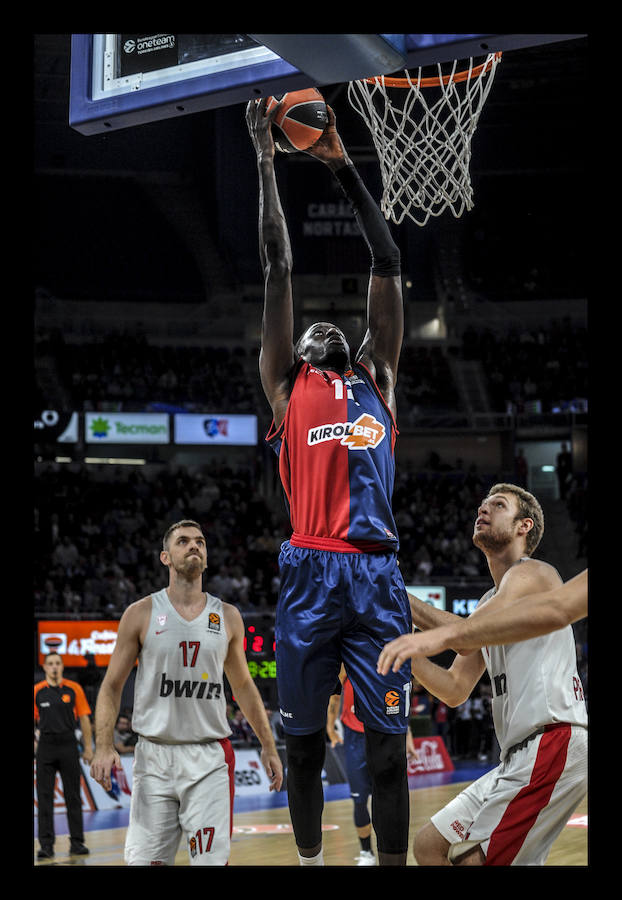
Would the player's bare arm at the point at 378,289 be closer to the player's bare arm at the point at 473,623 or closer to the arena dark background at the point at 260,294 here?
the player's bare arm at the point at 473,623

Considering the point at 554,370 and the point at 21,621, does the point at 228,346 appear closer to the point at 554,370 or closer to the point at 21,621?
the point at 554,370

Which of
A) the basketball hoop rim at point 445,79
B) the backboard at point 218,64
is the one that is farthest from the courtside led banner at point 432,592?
the backboard at point 218,64

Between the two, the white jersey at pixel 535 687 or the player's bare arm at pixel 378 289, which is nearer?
the white jersey at pixel 535 687

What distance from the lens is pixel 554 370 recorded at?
24.5m

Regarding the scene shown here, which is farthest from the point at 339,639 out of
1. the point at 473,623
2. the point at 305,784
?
the point at 473,623

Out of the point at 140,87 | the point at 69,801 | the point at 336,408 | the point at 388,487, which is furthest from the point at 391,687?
the point at 69,801

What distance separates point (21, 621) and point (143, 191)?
22126mm

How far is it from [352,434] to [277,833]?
24.2 feet

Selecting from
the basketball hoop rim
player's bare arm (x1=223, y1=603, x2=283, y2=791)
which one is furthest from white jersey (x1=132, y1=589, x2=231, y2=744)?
the basketball hoop rim

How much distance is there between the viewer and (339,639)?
14.3 ft

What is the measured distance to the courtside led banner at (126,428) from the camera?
23.2 metres

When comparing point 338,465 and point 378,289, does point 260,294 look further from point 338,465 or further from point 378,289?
point 338,465

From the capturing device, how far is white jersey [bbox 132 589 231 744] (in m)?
5.57

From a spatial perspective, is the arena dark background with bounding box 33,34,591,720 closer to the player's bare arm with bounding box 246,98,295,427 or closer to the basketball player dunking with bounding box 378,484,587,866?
the basketball player dunking with bounding box 378,484,587,866
